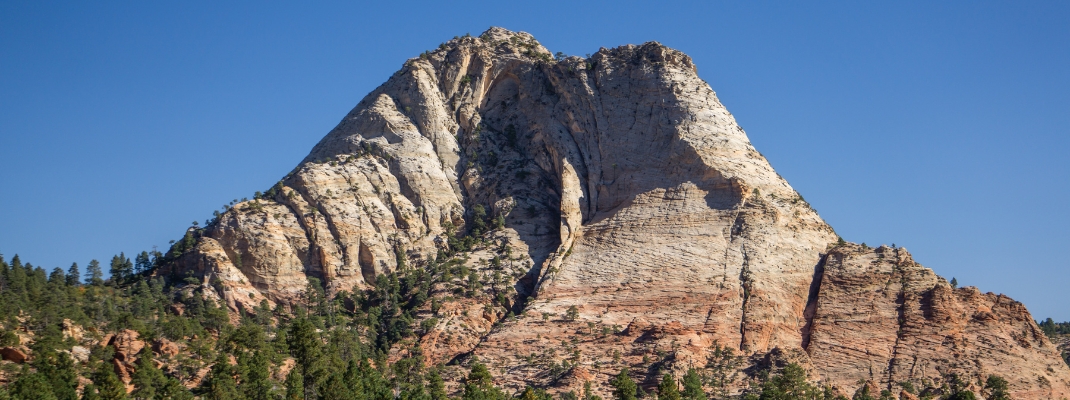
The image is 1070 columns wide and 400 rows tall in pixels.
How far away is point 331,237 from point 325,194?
5.08 meters

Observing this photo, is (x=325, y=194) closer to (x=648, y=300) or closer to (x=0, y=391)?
(x=648, y=300)

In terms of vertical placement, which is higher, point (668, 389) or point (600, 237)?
point (600, 237)

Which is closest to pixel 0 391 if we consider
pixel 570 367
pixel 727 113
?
pixel 570 367

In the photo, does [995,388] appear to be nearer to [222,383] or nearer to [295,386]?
[295,386]

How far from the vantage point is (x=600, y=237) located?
499ft

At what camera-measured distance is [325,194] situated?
156875 mm

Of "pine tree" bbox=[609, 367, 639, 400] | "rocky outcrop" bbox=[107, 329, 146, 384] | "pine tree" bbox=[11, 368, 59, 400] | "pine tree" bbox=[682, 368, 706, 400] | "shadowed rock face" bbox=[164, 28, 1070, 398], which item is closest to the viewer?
"pine tree" bbox=[11, 368, 59, 400]

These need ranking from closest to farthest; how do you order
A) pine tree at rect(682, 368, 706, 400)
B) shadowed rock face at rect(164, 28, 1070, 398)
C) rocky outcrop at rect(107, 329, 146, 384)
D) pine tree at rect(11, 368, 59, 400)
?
1. pine tree at rect(11, 368, 59, 400)
2. rocky outcrop at rect(107, 329, 146, 384)
3. pine tree at rect(682, 368, 706, 400)
4. shadowed rock face at rect(164, 28, 1070, 398)

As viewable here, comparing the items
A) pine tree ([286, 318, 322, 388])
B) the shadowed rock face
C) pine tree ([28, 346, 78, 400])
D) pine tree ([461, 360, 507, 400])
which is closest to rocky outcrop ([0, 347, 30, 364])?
pine tree ([28, 346, 78, 400])

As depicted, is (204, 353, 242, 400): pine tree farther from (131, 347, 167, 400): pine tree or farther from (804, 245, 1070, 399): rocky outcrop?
(804, 245, 1070, 399): rocky outcrop

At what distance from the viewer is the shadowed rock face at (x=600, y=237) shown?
449 feet

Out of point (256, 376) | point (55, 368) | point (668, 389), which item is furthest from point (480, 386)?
point (55, 368)

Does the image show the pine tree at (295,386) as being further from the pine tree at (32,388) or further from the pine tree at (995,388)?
the pine tree at (995,388)

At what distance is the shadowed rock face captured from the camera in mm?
137000
